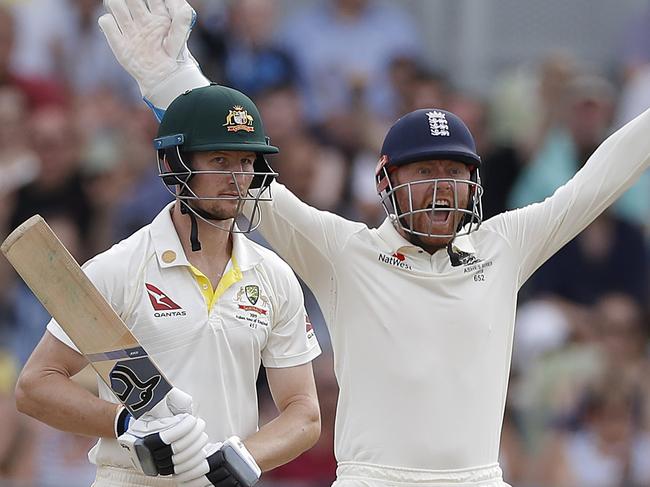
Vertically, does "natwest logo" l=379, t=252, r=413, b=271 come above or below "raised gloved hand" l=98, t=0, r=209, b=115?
below

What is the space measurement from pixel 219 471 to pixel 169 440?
0.18 m

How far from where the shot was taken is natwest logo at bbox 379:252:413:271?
5164 millimetres

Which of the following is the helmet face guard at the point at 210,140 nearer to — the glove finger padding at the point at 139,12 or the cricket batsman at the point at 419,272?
the cricket batsman at the point at 419,272

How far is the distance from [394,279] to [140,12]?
4.22ft

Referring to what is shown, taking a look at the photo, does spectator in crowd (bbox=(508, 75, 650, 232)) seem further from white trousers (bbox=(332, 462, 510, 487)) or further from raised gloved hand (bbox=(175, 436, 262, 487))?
raised gloved hand (bbox=(175, 436, 262, 487))

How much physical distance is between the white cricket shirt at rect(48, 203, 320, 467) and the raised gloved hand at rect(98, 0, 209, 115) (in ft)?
1.78

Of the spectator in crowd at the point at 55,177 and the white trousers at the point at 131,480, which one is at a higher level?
the spectator in crowd at the point at 55,177

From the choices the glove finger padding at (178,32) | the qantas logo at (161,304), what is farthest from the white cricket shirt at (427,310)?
the glove finger padding at (178,32)

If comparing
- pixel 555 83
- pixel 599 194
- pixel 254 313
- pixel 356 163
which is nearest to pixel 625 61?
pixel 555 83

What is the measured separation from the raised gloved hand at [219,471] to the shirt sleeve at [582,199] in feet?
4.05

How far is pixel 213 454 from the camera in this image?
182 inches

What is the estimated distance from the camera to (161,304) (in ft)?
15.9

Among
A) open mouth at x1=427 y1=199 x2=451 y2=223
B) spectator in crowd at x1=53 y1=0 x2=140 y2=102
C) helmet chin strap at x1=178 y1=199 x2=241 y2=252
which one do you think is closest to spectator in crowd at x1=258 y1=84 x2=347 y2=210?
spectator in crowd at x1=53 y1=0 x2=140 y2=102

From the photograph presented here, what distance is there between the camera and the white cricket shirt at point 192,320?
15.8 feet
